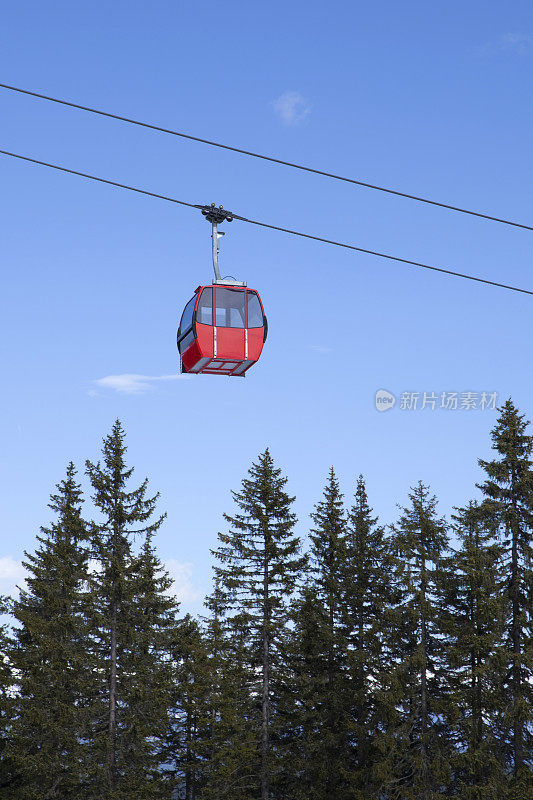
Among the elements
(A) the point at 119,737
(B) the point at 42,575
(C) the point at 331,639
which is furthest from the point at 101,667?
(C) the point at 331,639

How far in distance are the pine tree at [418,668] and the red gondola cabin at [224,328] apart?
62.9 feet

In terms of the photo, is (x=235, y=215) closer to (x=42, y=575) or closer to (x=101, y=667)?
(x=101, y=667)

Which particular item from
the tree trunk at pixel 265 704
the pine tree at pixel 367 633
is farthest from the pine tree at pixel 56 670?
the pine tree at pixel 367 633

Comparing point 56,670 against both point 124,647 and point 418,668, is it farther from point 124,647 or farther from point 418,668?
point 418,668

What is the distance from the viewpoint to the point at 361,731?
3969 cm

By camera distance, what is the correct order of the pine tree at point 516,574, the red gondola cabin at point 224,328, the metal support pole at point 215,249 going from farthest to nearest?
the pine tree at point 516,574 < the red gondola cabin at point 224,328 < the metal support pole at point 215,249

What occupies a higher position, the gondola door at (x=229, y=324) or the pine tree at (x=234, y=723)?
the gondola door at (x=229, y=324)

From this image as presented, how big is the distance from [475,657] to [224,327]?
22.4 m

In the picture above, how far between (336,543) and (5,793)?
19.1 metres

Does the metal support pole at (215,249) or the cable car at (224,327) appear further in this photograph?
the cable car at (224,327)

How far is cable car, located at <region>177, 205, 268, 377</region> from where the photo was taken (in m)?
20.3

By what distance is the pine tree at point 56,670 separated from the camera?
38.9 m

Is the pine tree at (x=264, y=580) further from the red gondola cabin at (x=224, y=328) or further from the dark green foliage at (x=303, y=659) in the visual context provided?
the red gondola cabin at (x=224, y=328)

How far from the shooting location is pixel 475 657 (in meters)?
37.3
